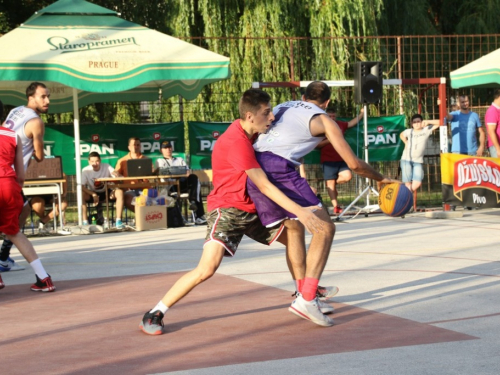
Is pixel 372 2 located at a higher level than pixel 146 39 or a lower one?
higher

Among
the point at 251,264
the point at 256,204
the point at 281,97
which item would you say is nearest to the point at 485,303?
the point at 256,204

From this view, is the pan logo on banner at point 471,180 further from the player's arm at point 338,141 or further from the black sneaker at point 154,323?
the black sneaker at point 154,323

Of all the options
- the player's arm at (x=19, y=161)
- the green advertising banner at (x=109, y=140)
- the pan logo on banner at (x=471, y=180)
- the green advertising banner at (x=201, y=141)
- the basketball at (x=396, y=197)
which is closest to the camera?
the basketball at (x=396, y=197)

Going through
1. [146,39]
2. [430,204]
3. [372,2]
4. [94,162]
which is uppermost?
[372,2]

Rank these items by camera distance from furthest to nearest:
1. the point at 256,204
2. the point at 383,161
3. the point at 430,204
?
1. the point at 430,204
2. the point at 383,161
3. the point at 256,204

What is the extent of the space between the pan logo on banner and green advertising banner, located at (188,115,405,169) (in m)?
2.22

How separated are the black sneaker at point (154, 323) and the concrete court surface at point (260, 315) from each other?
0.19 feet

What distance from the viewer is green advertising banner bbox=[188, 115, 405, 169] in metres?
17.2

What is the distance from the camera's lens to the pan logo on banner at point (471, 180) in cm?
1472

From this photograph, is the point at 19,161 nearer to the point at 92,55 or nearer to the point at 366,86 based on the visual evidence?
the point at 92,55

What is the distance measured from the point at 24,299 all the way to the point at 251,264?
2790 mm

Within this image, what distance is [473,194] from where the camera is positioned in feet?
49.2

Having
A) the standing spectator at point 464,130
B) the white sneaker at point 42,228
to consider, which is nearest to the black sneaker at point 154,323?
the white sneaker at point 42,228

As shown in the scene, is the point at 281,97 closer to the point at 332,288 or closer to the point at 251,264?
the point at 251,264
